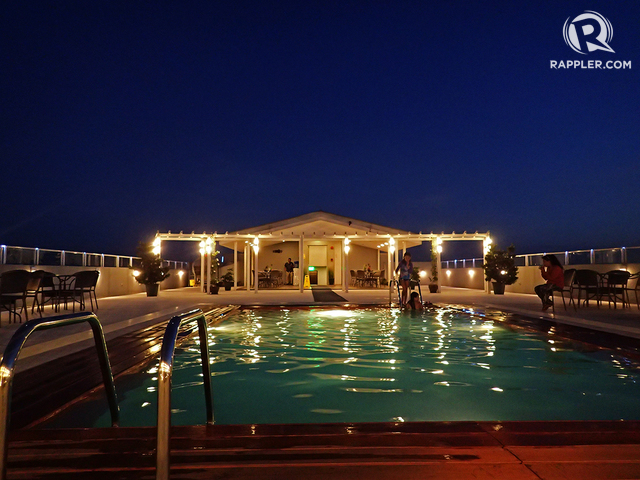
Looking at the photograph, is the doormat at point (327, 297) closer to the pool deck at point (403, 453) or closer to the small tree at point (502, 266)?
the small tree at point (502, 266)

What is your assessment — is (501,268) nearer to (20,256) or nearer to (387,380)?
(387,380)

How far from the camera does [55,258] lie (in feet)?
39.0

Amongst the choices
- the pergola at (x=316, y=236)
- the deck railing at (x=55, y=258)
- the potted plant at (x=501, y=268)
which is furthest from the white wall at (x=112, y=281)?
the potted plant at (x=501, y=268)

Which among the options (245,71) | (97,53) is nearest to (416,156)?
(245,71)

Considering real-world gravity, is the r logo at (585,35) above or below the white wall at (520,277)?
above

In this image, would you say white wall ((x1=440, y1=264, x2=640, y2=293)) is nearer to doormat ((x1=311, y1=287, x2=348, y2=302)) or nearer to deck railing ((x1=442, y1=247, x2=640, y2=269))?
deck railing ((x1=442, y1=247, x2=640, y2=269))

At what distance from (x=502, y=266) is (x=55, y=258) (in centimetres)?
1508

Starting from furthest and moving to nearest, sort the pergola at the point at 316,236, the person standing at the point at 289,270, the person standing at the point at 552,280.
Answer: the person standing at the point at 289,270 → the pergola at the point at 316,236 → the person standing at the point at 552,280

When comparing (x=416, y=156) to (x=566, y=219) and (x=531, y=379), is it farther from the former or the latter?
(x=531, y=379)

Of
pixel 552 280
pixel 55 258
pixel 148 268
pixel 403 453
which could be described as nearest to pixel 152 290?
pixel 148 268

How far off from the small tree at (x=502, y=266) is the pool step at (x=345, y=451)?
14.5 m

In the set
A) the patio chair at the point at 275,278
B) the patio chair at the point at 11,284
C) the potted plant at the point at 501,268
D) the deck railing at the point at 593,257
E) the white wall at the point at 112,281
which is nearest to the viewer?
the patio chair at the point at 11,284

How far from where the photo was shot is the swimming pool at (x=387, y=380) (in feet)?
10.3

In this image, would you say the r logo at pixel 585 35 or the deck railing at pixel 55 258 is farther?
the r logo at pixel 585 35
